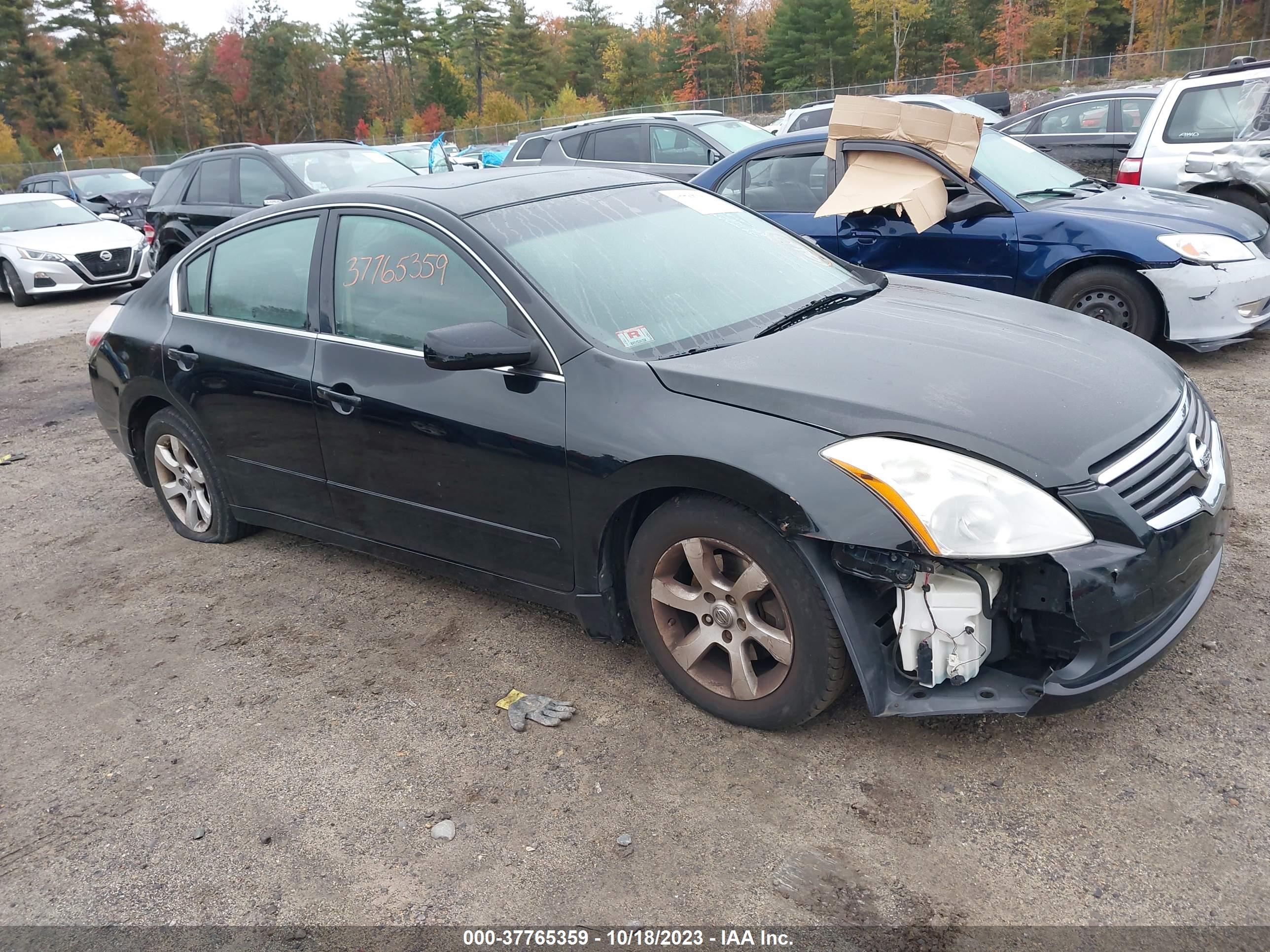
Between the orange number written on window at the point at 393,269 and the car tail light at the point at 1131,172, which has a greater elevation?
the orange number written on window at the point at 393,269

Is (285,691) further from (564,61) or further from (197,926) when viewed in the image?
(564,61)

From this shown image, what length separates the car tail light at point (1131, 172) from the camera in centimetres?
809

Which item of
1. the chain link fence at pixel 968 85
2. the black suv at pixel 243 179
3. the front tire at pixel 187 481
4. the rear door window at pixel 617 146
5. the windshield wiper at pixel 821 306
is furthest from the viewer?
the chain link fence at pixel 968 85

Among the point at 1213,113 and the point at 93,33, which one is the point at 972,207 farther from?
the point at 93,33

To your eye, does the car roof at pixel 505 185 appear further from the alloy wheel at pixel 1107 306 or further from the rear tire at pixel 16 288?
the rear tire at pixel 16 288

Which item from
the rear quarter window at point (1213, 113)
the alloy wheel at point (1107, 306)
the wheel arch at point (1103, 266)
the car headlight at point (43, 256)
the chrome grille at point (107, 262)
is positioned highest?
the rear quarter window at point (1213, 113)

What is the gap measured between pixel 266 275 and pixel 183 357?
24.8 inches

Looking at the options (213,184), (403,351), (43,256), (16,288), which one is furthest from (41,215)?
(403,351)

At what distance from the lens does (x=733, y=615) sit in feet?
9.56

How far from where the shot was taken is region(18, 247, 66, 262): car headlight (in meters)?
13.0

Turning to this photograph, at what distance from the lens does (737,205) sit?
14.0 feet

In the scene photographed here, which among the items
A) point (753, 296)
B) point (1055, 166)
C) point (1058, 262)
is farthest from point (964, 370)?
point (1055, 166)

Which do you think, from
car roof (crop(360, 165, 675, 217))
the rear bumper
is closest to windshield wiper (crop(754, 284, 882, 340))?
car roof (crop(360, 165, 675, 217))

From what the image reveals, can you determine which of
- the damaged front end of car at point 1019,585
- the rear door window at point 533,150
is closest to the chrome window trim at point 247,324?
the damaged front end of car at point 1019,585
